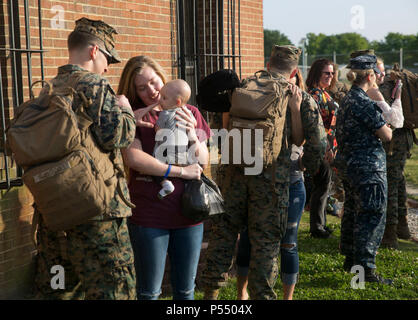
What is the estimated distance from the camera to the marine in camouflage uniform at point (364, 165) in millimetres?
4879

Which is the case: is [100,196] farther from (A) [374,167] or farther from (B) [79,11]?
(A) [374,167]

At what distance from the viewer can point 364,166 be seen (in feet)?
16.1

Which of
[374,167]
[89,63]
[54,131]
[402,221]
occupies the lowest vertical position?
[402,221]

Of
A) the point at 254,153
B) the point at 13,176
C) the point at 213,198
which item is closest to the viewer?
the point at 213,198

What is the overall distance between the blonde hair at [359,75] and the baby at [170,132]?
93.3 inches

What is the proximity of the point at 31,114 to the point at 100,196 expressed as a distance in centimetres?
56

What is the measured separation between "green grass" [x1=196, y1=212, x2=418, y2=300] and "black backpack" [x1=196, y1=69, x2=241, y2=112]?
1.71 meters

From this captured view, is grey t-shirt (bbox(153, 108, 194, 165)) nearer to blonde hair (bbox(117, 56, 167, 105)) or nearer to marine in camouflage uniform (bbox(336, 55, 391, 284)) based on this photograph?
blonde hair (bbox(117, 56, 167, 105))

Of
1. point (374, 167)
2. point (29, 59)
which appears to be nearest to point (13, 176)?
point (29, 59)

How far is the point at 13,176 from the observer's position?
4.36 metres

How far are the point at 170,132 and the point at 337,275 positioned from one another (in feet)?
9.57

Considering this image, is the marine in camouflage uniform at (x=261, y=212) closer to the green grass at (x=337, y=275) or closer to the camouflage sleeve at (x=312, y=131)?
the camouflage sleeve at (x=312, y=131)

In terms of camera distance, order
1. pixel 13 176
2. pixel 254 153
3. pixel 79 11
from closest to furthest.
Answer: pixel 254 153 → pixel 13 176 → pixel 79 11

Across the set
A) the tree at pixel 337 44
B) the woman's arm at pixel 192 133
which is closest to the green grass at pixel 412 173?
the woman's arm at pixel 192 133
